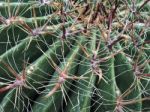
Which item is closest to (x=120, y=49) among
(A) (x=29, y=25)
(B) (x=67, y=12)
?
(B) (x=67, y=12)

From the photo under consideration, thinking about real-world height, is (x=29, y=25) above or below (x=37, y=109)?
above

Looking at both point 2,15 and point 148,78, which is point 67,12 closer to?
point 2,15

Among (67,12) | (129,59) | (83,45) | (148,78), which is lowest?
(148,78)

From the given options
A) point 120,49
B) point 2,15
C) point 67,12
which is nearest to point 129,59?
point 120,49

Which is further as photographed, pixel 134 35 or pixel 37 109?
pixel 134 35

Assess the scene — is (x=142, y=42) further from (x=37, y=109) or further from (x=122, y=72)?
(x=37, y=109)

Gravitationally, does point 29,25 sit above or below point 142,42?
above
